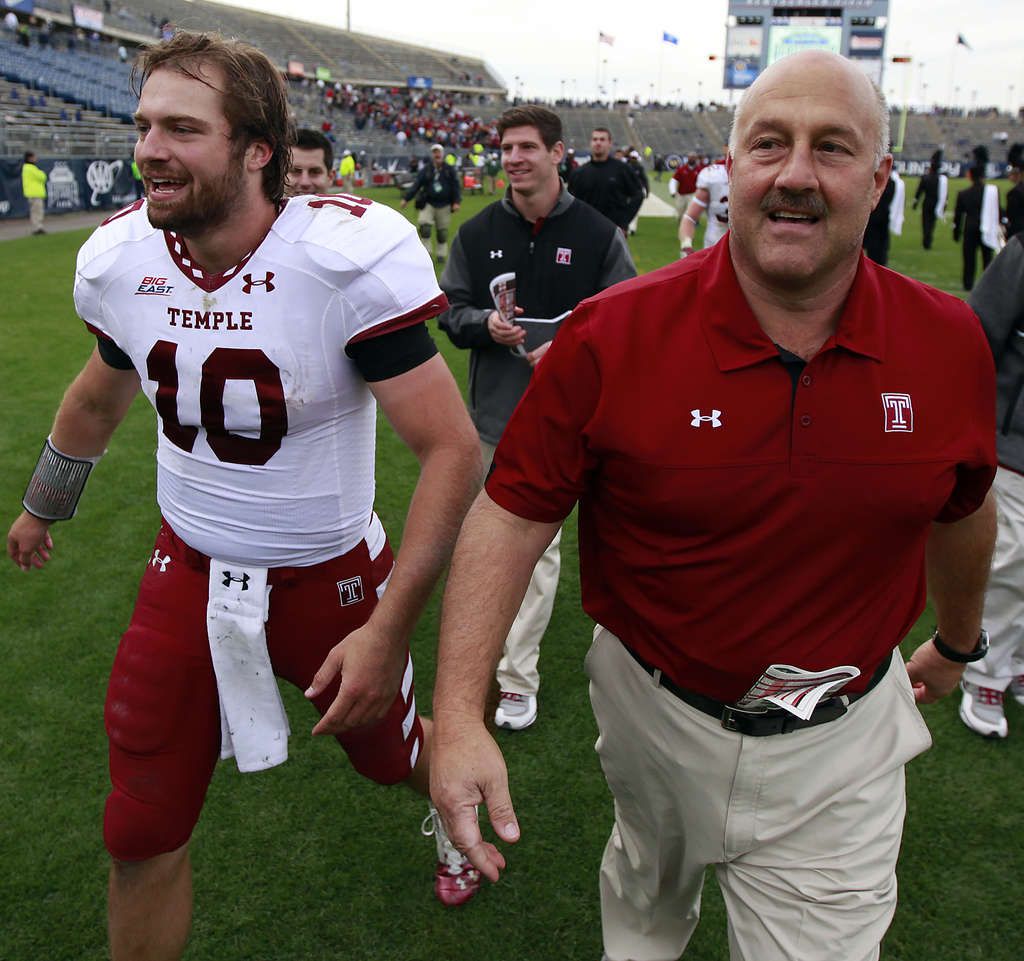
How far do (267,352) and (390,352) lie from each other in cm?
28

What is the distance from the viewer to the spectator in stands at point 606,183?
10859 mm

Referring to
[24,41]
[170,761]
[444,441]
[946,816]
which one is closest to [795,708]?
[444,441]

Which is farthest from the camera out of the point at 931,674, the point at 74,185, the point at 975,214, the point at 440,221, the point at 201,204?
the point at 74,185

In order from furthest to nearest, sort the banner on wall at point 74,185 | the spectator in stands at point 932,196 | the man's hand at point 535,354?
1. the banner on wall at point 74,185
2. the spectator in stands at point 932,196
3. the man's hand at point 535,354

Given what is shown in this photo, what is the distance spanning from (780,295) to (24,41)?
39091 millimetres

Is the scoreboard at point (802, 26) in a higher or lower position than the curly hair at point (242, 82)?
higher

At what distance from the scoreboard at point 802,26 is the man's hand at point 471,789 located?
54.3 meters

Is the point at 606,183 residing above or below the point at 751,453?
above

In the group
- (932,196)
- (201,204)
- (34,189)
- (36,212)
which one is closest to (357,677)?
(201,204)

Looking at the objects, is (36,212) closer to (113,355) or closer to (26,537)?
(26,537)

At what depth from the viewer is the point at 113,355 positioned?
2635mm

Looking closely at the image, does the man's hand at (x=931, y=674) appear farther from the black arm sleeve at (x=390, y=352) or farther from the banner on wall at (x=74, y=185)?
the banner on wall at (x=74, y=185)

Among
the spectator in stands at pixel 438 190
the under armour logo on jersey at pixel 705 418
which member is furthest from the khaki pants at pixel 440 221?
the under armour logo on jersey at pixel 705 418

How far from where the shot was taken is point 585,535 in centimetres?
216
